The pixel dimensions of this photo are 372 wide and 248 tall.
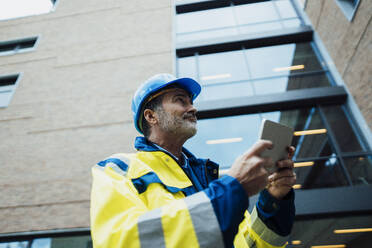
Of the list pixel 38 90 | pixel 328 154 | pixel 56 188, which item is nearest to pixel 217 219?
pixel 328 154

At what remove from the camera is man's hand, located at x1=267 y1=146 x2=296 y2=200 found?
123 cm

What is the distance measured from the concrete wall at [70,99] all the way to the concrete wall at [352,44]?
17.4ft

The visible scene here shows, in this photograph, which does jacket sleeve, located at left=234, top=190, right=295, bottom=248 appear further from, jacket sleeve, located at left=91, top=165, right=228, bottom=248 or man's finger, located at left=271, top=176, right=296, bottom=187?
jacket sleeve, located at left=91, top=165, right=228, bottom=248

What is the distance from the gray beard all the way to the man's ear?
8 centimetres

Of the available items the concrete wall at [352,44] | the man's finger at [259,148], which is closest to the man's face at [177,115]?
the man's finger at [259,148]

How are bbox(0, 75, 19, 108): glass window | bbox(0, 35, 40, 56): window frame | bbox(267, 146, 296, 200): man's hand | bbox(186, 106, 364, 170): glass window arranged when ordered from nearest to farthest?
bbox(267, 146, 296, 200): man's hand, bbox(186, 106, 364, 170): glass window, bbox(0, 75, 19, 108): glass window, bbox(0, 35, 40, 56): window frame

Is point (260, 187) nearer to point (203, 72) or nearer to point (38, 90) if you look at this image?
point (203, 72)

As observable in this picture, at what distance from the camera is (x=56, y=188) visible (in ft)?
20.7

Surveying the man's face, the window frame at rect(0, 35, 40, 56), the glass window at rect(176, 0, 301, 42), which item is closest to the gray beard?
the man's face

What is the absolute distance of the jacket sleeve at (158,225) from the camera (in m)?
0.83

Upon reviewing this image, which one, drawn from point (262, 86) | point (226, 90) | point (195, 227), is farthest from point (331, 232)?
point (195, 227)

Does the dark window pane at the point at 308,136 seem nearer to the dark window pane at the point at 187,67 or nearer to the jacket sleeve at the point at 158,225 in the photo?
the dark window pane at the point at 187,67

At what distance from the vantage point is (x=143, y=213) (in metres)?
0.94

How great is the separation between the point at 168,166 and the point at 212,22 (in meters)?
9.27
